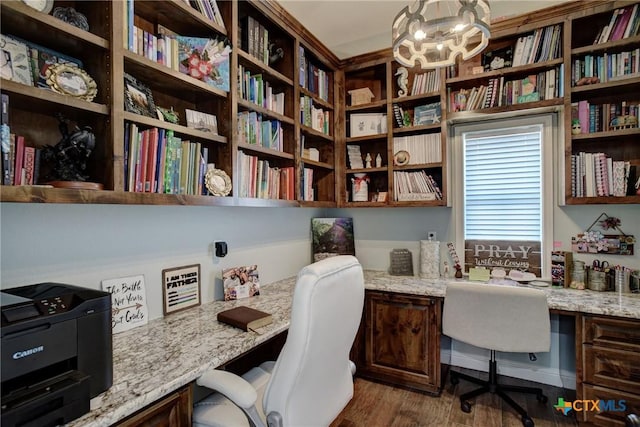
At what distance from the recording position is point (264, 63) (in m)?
2.13

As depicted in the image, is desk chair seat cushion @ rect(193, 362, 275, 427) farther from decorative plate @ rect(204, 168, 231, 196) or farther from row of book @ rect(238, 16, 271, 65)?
row of book @ rect(238, 16, 271, 65)

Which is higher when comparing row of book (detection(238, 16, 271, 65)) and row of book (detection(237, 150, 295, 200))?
row of book (detection(238, 16, 271, 65))

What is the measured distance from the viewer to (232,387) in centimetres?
115

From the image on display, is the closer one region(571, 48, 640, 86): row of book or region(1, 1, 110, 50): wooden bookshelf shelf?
region(1, 1, 110, 50): wooden bookshelf shelf

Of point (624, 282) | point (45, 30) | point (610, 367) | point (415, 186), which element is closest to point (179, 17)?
point (45, 30)

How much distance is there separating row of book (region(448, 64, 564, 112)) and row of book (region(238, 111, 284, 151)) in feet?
4.77

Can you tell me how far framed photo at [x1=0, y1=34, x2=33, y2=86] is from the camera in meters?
1.07

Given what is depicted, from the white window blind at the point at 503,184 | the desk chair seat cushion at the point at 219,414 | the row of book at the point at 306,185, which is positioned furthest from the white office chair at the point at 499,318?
the desk chair seat cushion at the point at 219,414

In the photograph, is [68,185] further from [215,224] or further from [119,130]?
[215,224]

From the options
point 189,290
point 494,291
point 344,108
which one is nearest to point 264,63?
point 344,108

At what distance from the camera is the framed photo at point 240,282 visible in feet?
6.73

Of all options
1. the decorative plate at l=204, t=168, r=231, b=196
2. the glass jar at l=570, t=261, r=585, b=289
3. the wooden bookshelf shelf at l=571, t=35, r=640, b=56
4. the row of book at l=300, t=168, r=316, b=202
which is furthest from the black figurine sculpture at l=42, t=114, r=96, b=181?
the glass jar at l=570, t=261, r=585, b=289

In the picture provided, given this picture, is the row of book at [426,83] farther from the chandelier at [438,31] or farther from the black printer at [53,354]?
the black printer at [53,354]

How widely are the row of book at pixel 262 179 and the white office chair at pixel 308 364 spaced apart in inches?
38.3
